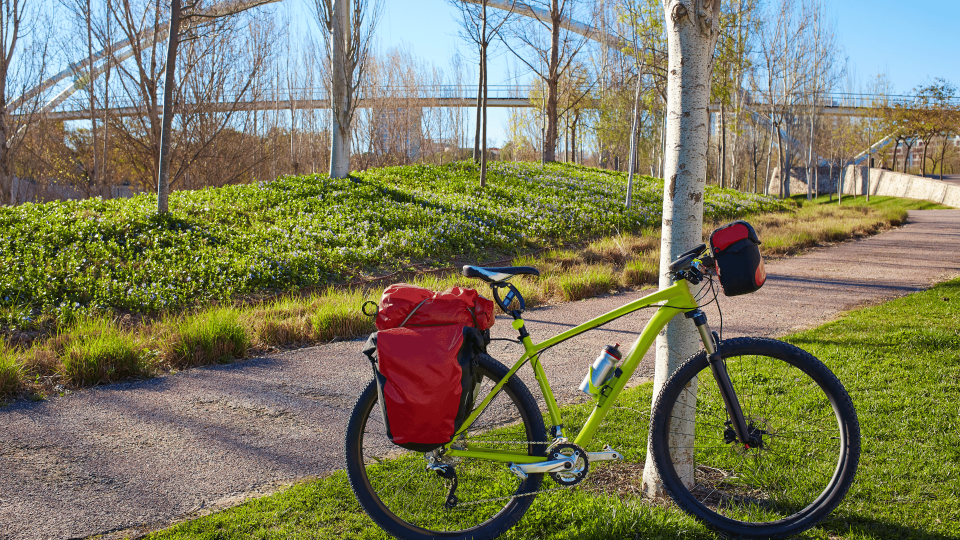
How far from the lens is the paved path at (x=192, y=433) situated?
10.4ft

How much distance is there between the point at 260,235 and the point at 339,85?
6449mm

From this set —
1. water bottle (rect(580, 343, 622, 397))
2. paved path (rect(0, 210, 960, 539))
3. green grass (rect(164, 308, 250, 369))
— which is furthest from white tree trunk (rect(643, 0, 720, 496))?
green grass (rect(164, 308, 250, 369))

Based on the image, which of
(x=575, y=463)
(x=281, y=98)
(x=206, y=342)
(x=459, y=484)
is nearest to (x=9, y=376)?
(x=206, y=342)

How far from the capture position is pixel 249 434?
13.4 ft

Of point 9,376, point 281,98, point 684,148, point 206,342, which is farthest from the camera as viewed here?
point 281,98

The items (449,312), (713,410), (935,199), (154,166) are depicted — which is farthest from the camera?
(935,199)

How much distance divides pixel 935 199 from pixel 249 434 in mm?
40988

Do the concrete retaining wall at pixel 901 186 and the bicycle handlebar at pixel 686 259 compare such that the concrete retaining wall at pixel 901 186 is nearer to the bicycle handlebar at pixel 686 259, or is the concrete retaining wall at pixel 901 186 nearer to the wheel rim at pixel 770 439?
the wheel rim at pixel 770 439

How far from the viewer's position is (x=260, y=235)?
11.0 meters

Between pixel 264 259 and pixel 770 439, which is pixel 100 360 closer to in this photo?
pixel 264 259

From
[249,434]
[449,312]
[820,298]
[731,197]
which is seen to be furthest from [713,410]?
[731,197]

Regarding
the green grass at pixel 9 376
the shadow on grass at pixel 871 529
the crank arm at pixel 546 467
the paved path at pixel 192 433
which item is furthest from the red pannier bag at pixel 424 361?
the green grass at pixel 9 376

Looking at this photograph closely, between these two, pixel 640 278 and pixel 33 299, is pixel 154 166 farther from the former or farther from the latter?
pixel 640 278

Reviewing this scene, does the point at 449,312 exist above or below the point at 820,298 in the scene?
above
